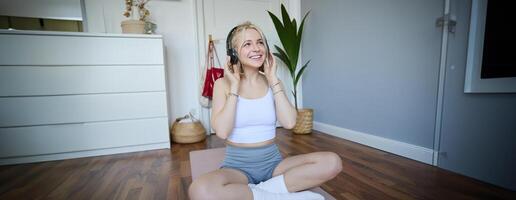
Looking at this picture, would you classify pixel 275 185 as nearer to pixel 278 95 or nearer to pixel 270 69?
pixel 278 95

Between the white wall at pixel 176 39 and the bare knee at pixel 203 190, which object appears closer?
the bare knee at pixel 203 190

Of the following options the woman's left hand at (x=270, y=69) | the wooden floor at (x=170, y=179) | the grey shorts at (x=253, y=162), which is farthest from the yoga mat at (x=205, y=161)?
the woman's left hand at (x=270, y=69)

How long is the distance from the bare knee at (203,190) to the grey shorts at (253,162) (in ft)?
0.58

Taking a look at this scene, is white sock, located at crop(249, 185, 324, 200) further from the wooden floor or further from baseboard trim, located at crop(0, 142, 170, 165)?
baseboard trim, located at crop(0, 142, 170, 165)

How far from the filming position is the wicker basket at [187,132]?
7.68ft

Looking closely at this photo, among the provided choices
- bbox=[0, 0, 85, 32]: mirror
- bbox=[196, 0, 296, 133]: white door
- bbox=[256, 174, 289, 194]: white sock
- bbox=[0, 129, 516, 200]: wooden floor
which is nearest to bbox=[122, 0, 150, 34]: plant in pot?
bbox=[0, 0, 85, 32]: mirror

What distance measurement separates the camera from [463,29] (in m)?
1.35

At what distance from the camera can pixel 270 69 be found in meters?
0.93

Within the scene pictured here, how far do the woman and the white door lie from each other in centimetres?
186

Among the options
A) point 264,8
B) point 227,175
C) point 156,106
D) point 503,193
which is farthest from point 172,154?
point 503,193

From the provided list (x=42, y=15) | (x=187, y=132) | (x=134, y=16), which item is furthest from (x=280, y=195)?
A: (x=42, y=15)

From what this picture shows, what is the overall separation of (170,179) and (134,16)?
1749mm

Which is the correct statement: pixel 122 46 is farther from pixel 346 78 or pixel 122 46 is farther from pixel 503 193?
pixel 503 193

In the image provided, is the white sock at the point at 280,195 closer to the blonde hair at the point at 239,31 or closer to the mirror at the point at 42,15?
the blonde hair at the point at 239,31
